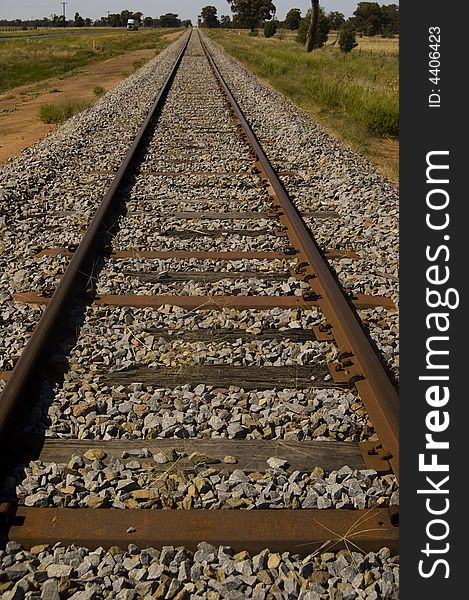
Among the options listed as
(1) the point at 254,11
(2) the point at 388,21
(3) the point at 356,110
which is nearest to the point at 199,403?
(3) the point at 356,110

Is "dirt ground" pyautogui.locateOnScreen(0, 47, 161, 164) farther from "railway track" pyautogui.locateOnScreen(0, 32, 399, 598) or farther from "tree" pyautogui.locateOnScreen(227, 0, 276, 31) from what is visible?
"tree" pyautogui.locateOnScreen(227, 0, 276, 31)

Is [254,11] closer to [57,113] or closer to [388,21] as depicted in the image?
[388,21]

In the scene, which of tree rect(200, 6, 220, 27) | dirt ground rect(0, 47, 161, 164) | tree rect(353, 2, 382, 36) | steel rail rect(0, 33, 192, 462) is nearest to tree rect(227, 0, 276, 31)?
tree rect(353, 2, 382, 36)

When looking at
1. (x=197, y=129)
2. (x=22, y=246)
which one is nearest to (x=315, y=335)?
(x=22, y=246)

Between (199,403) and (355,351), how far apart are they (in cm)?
93

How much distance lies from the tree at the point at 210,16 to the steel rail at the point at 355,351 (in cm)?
19455

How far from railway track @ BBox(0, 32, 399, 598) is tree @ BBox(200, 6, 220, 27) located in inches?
7659

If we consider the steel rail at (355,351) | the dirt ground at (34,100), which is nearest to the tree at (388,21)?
the dirt ground at (34,100)

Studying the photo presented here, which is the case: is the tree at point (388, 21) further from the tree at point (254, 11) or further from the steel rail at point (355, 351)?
the steel rail at point (355, 351)

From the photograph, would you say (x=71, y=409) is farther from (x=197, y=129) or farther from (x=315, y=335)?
(x=197, y=129)

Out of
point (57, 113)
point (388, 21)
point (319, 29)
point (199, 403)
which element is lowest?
point (199, 403)

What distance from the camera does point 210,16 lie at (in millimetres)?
182625

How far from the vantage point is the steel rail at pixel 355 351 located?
2.91 meters

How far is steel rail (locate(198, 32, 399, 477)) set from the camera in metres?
2.91
